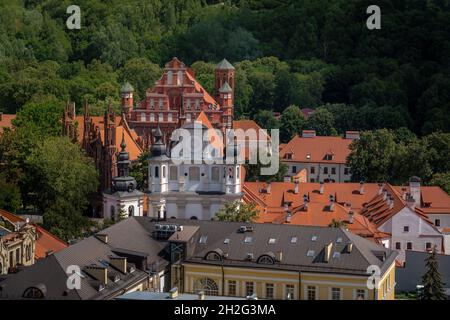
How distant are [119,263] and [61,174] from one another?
62.8 ft

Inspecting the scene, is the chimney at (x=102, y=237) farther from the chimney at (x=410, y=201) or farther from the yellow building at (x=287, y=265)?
the chimney at (x=410, y=201)

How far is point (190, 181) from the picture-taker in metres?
53.2

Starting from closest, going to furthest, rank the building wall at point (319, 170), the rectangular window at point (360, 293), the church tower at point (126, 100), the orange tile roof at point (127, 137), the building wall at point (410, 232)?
the rectangular window at point (360, 293), the building wall at point (410, 232), the orange tile roof at point (127, 137), the church tower at point (126, 100), the building wall at point (319, 170)

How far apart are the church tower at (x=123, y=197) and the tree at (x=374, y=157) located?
1708 centimetres

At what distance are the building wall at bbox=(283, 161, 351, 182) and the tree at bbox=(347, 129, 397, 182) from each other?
7.75 metres

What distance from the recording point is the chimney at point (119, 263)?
124 feet

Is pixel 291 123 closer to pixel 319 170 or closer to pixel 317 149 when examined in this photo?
pixel 317 149

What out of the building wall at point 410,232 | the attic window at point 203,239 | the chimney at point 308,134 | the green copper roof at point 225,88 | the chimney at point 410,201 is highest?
the green copper roof at point 225,88

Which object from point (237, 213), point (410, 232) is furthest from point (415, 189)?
point (237, 213)

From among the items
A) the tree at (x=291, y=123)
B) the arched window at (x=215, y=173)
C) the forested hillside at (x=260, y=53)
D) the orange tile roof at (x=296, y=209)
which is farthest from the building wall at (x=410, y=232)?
the forested hillside at (x=260, y=53)

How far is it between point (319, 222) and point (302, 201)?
4.63m

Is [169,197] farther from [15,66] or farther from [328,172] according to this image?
[15,66]

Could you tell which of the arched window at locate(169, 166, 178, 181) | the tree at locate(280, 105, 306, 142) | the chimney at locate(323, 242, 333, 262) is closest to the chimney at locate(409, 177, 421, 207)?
the arched window at locate(169, 166, 178, 181)
